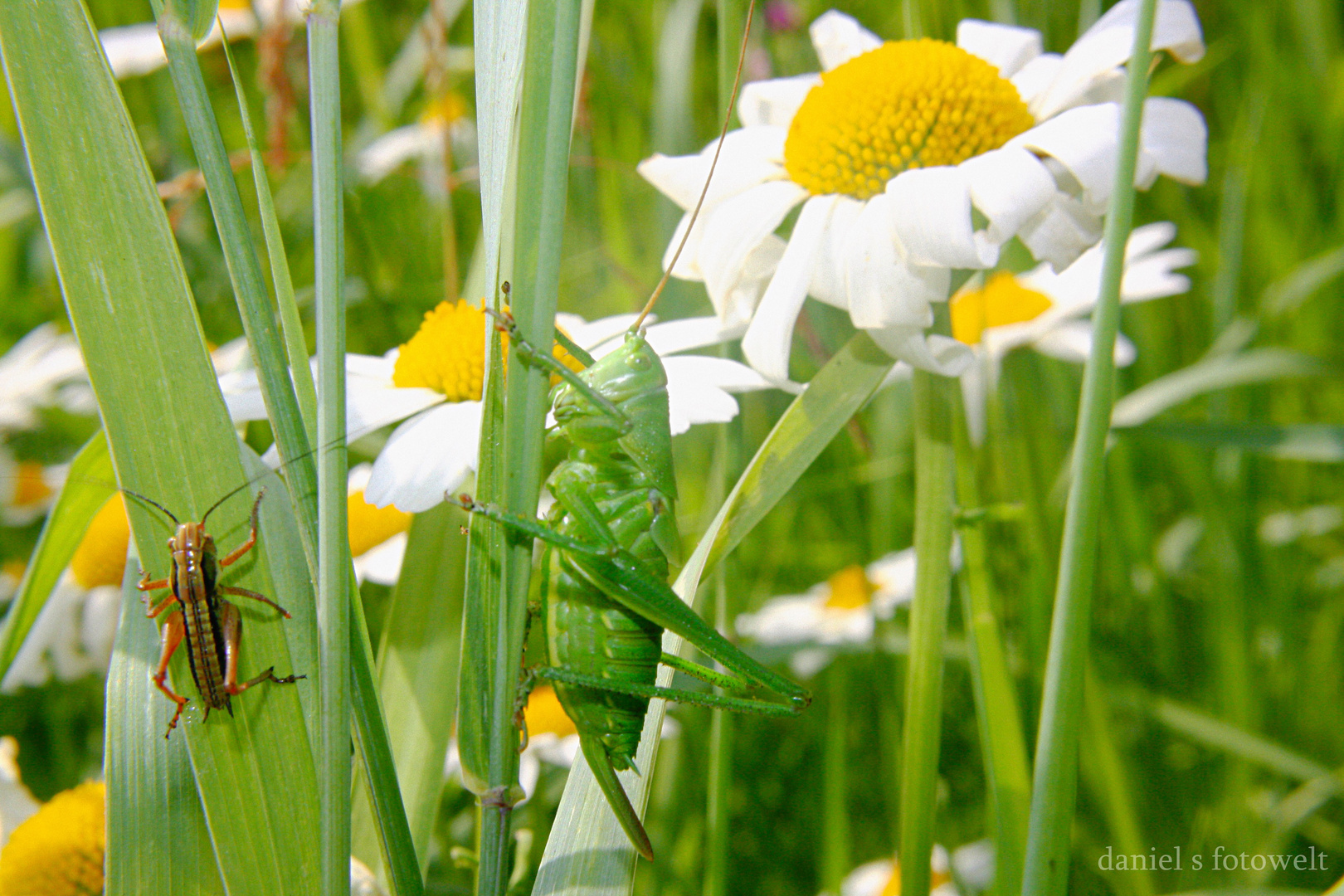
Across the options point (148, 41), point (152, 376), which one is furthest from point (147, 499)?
point (148, 41)

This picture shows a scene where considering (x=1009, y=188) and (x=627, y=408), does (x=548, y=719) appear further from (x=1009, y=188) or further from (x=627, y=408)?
(x=1009, y=188)

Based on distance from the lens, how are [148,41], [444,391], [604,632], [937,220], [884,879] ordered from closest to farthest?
[604,632] < [937,220] < [444,391] < [884,879] < [148,41]

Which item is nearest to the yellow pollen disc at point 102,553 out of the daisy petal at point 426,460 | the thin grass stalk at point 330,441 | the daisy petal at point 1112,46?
the daisy petal at point 426,460

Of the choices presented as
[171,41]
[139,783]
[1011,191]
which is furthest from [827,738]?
[171,41]

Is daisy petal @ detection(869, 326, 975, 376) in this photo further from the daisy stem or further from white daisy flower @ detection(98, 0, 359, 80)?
white daisy flower @ detection(98, 0, 359, 80)

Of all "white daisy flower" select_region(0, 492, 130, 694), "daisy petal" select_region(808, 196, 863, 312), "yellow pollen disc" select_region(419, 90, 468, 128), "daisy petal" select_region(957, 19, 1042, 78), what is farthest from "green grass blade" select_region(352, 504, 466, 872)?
"yellow pollen disc" select_region(419, 90, 468, 128)

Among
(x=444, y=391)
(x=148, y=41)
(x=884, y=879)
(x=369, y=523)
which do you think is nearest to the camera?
(x=444, y=391)
